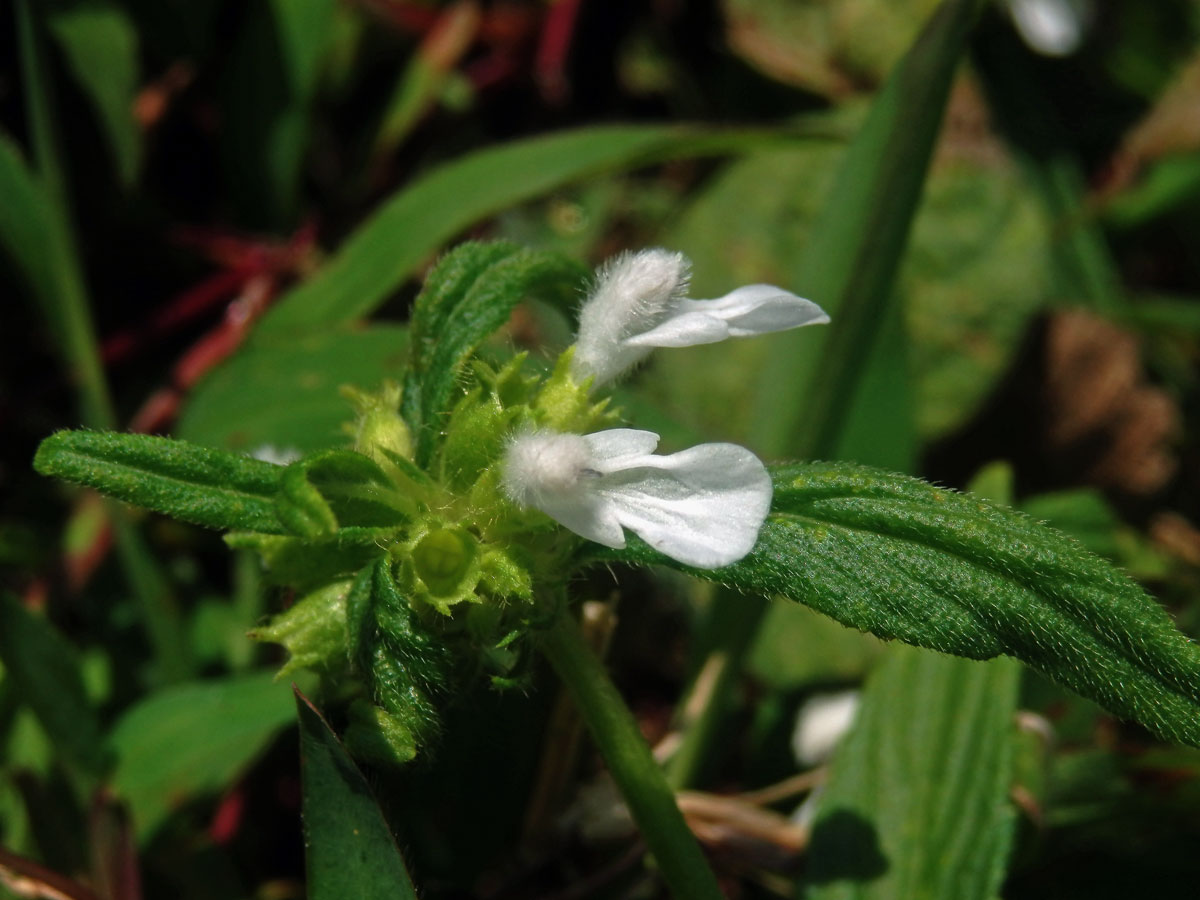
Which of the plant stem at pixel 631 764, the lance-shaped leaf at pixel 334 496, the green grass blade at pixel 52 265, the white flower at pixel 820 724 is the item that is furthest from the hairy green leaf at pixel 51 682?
the white flower at pixel 820 724

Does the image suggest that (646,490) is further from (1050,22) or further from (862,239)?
(1050,22)

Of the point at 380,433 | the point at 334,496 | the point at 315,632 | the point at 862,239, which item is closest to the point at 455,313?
the point at 380,433

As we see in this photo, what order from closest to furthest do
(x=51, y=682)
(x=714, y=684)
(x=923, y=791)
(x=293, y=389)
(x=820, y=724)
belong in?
1. (x=923, y=791)
2. (x=51, y=682)
3. (x=714, y=684)
4. (x=293, y=389)
5. (x=820, y=724)

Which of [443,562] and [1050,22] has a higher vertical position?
[1050,22]

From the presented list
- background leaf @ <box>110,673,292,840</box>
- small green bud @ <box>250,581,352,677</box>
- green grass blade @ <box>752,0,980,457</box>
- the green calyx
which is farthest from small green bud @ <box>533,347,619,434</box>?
background leaf @ <box>110,673,292,840</box>

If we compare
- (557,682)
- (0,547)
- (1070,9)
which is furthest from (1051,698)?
(1070,9)

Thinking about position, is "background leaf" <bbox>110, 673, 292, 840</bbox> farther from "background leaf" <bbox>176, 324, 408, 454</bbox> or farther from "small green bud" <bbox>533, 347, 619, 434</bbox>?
"small green bud" <bbox>533, 347, 619, 434</bbox>
